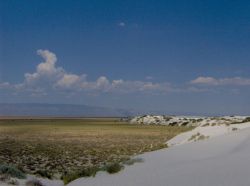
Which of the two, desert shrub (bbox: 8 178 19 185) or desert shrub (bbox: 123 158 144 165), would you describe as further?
desert shrub (bbox: 123 158 144 165)

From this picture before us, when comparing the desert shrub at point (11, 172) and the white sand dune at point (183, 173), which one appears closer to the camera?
the white sand dune at point (183, 173)

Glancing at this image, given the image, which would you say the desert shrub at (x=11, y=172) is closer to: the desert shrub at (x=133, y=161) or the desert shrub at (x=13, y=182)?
the desert shrub at (x=13, y=182)

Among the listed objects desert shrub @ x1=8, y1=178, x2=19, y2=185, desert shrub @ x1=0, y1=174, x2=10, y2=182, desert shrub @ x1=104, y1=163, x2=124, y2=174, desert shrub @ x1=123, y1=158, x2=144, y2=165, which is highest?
desert shrub @ x1=123, y1=158, x2=144, y2=165

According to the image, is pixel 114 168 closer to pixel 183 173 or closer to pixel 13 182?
pixel 183 173

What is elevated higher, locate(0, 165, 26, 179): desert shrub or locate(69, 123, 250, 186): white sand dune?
locate(69, 123, 250, 186): white sand dune

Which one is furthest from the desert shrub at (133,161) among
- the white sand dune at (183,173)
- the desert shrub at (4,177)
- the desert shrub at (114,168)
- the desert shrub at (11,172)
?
the desert shrub at (4,177)

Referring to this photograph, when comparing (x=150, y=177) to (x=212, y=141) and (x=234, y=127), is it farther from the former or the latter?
(x=234, y=127)

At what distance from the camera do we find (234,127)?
2764 centimetres

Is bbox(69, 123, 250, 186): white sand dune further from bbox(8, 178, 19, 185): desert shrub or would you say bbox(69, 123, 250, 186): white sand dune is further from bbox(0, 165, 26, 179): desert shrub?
bbox(0, 165, 26, 179): desert shrub

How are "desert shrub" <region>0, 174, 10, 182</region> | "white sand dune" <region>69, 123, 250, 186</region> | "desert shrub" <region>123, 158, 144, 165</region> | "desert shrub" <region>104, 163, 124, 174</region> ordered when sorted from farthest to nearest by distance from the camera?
"desert shrub" <region>123, 158, 144, 165</region>, "desert shrub" <region>0, 174, 10, 182</region>, "desert shrub" <region>104, 163, 124, 174</region>, "white sand dune" <region>69, 123, 250, 186</region>

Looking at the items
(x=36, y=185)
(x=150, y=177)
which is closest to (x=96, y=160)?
(x=36, y=185)

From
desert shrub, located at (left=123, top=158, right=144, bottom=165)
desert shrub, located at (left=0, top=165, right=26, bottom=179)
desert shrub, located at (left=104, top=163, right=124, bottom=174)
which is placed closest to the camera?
desert shrub, located at (left=104, top=163, right=124, bottom=174)

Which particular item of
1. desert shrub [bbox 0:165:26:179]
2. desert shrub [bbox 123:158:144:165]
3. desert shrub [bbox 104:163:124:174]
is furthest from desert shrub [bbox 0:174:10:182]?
desert shrub [bbox 123:158:144:165]

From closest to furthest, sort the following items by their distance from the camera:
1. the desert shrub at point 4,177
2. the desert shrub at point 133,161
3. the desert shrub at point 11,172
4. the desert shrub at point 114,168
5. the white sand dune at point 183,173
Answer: the white sand dune at point 183,173 < the desert shrub at point 114,168 < the desert shrub at point 4,177 < the desert shrub at point 133,161 < the desert shrub at point 11,172
